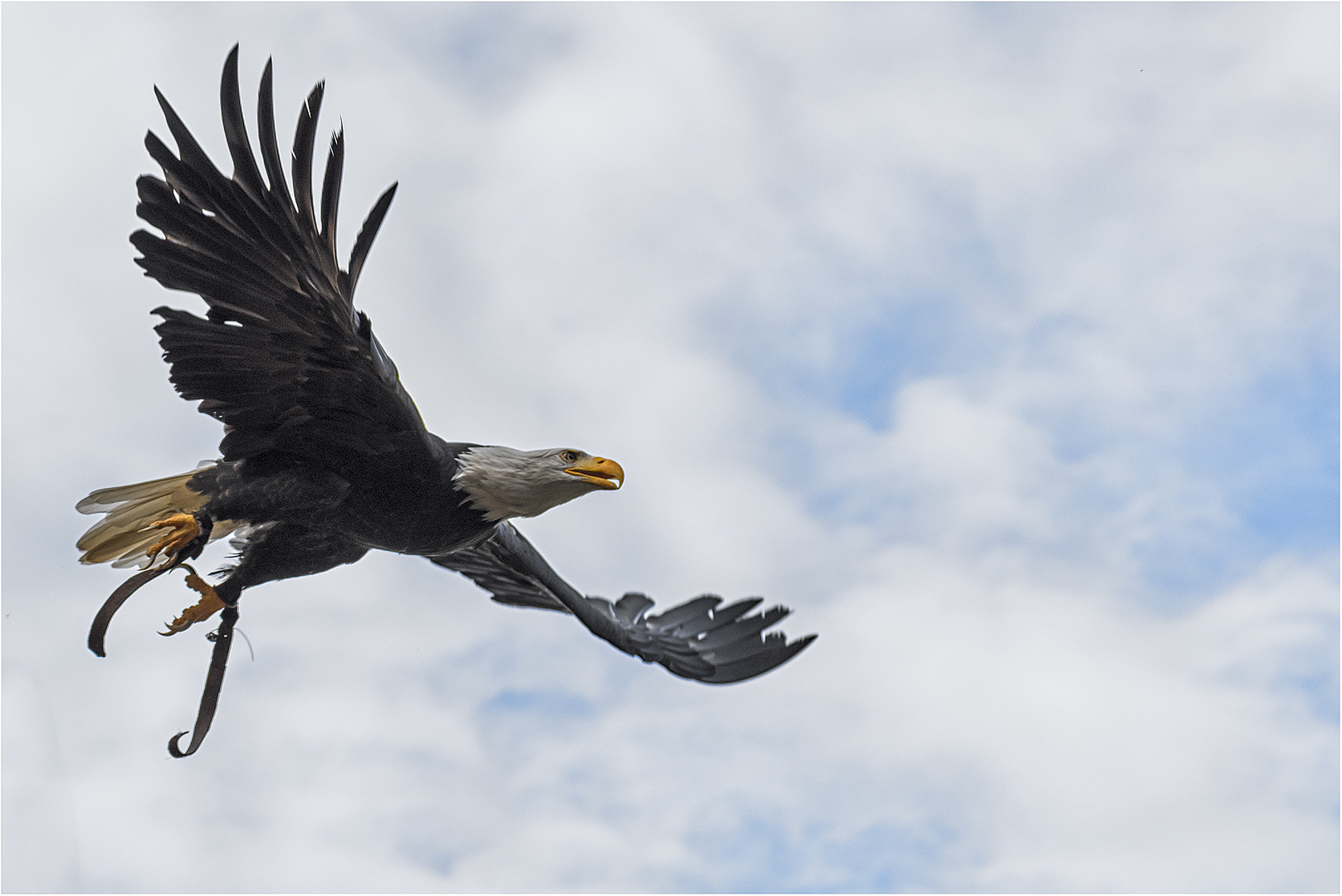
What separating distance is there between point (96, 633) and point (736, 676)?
3.90 metres

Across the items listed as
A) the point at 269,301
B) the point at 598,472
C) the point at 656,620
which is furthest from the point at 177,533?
the point at 656,620

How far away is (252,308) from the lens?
5.50 metres

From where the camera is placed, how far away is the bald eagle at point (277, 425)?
17.5ft

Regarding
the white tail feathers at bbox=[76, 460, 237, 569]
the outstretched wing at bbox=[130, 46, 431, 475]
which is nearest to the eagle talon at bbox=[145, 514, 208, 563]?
the outstretched wing at bbox=[130, 46, 431, 475]

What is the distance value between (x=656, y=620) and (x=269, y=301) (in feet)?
14.2

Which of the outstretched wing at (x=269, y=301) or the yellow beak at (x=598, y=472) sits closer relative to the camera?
the outstretched wing at (x=269, y=301)

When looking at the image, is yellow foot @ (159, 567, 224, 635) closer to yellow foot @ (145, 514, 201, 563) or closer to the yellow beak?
yellow foot @ (145, 514, 201, 563)

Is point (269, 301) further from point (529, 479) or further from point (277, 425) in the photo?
point (529, 479)

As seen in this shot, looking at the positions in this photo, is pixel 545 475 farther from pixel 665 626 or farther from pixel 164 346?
pixel 665 626

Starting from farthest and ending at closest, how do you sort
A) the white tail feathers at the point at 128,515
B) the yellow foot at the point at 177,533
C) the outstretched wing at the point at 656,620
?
the outstretched wing at the point at 656,620 < the white tail feathers at the point at 128,515 < the yellow foot at the point at 177,533

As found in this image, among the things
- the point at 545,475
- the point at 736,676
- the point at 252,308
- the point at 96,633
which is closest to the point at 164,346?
the point at 252,308

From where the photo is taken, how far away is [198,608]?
609cm

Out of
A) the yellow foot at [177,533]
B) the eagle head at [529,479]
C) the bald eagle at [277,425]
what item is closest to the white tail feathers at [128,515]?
the bald eagle at [277,425]

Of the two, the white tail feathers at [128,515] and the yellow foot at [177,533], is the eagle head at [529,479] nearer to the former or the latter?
the yellow foot at [177,533]
